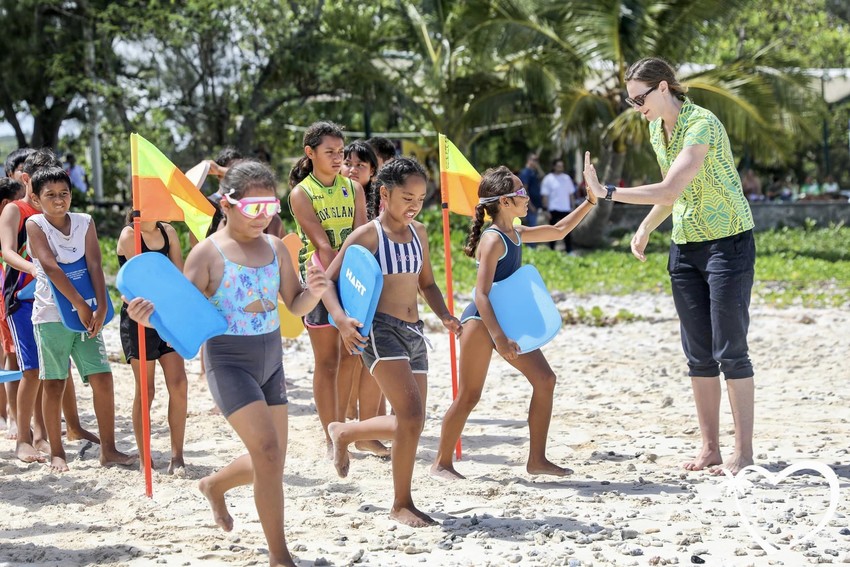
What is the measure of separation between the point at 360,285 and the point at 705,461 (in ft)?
7.30

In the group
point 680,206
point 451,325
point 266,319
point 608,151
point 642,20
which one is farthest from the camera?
point 608,151

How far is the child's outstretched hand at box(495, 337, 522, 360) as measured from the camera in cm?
529

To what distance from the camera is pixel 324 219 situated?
6.16 meters

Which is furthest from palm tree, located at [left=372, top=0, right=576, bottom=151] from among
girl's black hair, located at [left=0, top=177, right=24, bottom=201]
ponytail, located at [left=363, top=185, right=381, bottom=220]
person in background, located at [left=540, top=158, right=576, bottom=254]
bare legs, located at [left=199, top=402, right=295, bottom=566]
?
bare legs, located at [left=199, top=402, right=295, bottom=566]

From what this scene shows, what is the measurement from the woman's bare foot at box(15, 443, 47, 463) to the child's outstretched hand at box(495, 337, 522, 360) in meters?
2.74

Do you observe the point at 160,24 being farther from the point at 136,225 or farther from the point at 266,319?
the point at 266,319

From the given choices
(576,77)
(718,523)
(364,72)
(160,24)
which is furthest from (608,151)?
(718,523)

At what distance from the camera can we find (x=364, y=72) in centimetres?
1988

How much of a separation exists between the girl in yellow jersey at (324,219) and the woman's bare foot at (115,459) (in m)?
1.08

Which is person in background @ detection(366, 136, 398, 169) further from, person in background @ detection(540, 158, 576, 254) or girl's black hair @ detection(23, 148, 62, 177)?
person in background @ detection(540, 158, 576, 254)

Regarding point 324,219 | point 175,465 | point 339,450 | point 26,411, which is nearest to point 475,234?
point 324,219

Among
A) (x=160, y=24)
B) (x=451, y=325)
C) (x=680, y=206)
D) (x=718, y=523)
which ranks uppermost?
(x=160, y=24)

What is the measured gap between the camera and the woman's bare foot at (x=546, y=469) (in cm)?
565

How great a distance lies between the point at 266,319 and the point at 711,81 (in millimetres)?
15817
